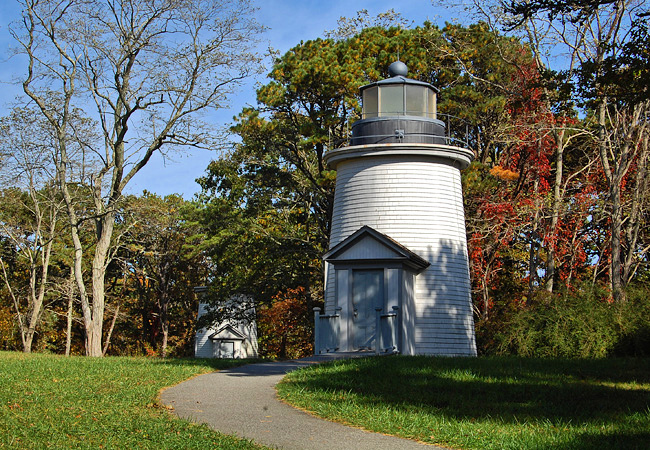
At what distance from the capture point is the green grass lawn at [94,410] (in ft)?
25.8

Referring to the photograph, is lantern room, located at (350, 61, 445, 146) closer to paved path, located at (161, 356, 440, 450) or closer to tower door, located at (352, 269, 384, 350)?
tower door, located at (352, 269, 384, 350)

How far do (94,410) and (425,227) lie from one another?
11.9 m

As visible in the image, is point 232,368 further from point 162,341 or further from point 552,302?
point 162,341

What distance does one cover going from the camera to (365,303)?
18844 millimetres

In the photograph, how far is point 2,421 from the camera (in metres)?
8.63

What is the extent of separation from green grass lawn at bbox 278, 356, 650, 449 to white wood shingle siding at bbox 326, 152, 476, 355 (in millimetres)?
5426

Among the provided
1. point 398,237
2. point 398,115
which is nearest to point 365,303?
point 398,237

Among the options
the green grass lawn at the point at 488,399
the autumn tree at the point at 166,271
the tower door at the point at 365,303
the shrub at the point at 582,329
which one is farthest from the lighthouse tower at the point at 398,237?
the autumn tree at the point at 166,271

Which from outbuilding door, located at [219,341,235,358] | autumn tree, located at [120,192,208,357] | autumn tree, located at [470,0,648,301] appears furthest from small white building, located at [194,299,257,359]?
autumn tree, located at [470,0,648,301]

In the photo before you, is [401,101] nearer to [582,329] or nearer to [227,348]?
[582,329]

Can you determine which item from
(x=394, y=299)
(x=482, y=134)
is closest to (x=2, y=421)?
(x=394, y=299)

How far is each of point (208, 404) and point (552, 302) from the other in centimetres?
1075

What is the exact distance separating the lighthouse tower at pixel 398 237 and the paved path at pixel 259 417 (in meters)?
5.62

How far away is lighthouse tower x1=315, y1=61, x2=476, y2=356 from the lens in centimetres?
1880
